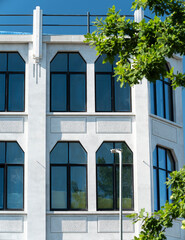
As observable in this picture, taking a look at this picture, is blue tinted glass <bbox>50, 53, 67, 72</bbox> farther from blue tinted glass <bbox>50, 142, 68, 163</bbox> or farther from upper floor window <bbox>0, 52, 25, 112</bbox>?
blue tinted glass <bbox>50, 142, 68, 163</bbox>

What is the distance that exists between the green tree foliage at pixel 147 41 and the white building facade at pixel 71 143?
40.7 feet

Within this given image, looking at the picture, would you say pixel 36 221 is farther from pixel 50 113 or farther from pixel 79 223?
pixel 50 113

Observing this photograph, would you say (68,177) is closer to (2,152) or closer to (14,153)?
(14,153)

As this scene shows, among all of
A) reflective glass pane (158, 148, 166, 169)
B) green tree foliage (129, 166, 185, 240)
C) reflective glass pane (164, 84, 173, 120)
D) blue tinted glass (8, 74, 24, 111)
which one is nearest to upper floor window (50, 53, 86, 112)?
blue tinted glass (8, 74, 24, 111)

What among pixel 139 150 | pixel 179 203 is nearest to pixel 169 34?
pixel 179 203

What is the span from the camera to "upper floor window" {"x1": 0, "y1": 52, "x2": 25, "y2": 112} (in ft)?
99.7

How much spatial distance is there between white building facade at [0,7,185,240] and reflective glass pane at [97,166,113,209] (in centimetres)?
4

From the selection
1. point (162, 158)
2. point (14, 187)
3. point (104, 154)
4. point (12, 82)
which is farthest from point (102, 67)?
point (14, 187)

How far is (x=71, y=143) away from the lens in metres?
29.8

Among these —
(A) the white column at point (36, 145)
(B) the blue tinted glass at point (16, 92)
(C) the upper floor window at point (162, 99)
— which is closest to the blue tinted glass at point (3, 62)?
(B) the blue tinted glass at point (16, 92)

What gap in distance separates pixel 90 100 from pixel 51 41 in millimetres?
3265

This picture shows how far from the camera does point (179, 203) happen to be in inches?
632

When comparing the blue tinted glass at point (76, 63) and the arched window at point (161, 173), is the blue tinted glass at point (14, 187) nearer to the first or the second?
the blue tinted glass at point (76, 63)

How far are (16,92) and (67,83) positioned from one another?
7.83 ft
